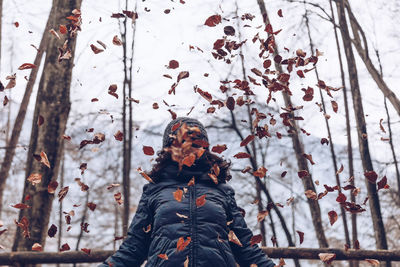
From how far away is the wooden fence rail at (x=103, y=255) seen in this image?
2.85 m

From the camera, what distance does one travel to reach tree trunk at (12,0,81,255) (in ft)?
11.1

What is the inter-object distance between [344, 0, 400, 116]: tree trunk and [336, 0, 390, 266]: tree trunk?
85 cm

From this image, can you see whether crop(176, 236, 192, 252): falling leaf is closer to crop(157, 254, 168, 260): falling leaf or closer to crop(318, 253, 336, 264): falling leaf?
crop(157, 254, 168, 260): falling leaf

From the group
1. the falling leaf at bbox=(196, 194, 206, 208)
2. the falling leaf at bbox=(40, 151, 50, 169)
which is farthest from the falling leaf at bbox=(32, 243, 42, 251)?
the falling leaf at bbox=(196, 194, 206, 208)

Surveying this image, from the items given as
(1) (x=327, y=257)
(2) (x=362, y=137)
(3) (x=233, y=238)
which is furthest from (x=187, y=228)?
(2) (x=362, y=137)

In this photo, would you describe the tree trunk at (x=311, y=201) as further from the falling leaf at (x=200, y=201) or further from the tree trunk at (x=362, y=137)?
the falling leaf at (x=200, y=201)

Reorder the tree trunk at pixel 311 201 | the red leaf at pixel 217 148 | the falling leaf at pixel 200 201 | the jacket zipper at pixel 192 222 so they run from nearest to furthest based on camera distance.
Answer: the jacket zipper at pixel 192 222 < the falling leaf at pixel 200 201 < the red leaf at pixel 217 148 < the tree trunk at pixel 311 201

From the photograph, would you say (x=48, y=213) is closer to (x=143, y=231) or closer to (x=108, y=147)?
(x=143, y=231)

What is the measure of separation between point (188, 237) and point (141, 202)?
47cm

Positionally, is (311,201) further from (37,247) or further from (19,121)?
(19,121)

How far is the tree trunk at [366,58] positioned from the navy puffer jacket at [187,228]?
6094 millimetres

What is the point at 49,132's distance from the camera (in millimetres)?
3543

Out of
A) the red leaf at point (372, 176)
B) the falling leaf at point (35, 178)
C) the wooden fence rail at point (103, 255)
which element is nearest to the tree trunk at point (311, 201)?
the red leaf at point (372, 176)

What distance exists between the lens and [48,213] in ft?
11.3
